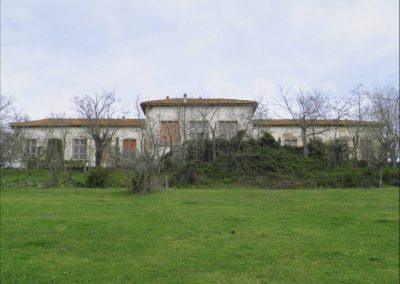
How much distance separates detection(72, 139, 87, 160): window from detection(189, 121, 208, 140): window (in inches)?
419

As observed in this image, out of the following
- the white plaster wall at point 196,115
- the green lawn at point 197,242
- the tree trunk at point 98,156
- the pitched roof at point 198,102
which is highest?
the pitched roof at point 198,102

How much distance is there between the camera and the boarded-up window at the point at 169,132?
1509 inches

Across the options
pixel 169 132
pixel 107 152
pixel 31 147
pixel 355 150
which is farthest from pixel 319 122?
pixel 31 147

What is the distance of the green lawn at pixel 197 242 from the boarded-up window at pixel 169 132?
2011cm

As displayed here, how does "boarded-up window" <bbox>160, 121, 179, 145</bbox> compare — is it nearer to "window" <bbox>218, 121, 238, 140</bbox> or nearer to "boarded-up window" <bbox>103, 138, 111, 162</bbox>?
"window" <bbox>218, 121, 238, 140</bbox>

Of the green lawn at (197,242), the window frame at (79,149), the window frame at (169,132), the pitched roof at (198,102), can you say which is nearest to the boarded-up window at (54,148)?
the window frame at (79,149)

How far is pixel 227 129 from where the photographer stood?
130 feet

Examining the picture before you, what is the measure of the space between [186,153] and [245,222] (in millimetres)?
20475

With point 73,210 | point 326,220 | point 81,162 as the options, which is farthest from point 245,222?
point 81,162

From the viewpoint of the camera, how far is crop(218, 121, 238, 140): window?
37.4 metres

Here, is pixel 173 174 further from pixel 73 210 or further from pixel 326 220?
pixel 326 220

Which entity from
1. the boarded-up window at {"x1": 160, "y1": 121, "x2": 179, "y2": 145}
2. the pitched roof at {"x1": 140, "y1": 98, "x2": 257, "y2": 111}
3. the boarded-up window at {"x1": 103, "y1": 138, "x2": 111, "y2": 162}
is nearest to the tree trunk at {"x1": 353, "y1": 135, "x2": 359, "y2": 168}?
the pitched roof at {"x1": 140, "y1": 98, "x2": 257, "y2": 111}

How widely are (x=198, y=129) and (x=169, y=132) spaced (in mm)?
2793

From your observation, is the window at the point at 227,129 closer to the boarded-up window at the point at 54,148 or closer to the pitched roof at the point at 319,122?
the pitched roof at the point at 319,122
